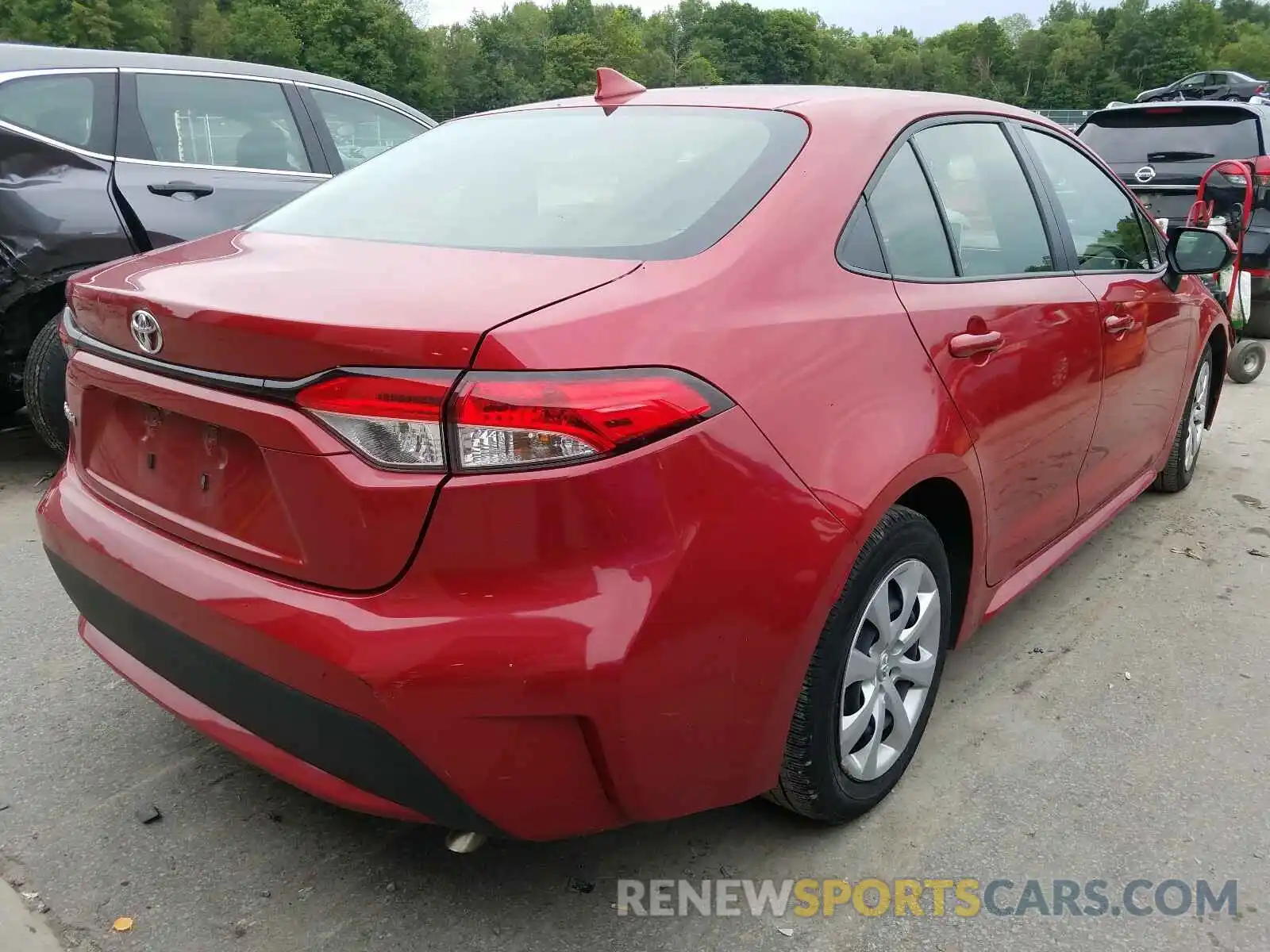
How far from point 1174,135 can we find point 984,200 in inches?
236

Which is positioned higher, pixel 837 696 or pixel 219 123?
pixel 219 123

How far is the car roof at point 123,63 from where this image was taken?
4.39m

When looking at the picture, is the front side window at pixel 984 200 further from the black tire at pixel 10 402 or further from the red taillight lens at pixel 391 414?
the black tire at pixel 10 402

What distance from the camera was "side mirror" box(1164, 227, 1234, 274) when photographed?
371cm

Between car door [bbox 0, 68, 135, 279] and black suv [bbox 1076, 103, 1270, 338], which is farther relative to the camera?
black suv [bbox 1076, 103, 1270, 338]

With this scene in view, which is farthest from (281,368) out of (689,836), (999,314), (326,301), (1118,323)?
(1118,323)

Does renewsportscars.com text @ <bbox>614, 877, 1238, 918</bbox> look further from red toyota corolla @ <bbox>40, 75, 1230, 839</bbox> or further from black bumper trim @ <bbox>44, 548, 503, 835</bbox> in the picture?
black bumper trim @ <bbox>44, 548, 503, 835</bbox>

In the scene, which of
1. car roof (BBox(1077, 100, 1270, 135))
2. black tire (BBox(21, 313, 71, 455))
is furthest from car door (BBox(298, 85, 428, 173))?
car roof (BBox(1077, 100, 1270, 135))

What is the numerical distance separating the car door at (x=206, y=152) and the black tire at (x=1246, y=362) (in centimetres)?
574

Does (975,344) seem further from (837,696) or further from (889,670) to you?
(837,696)

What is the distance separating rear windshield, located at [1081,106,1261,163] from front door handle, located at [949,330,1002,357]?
19.0 feet

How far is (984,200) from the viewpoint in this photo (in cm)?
279

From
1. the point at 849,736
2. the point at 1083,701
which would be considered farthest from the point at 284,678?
the point at 1083,701

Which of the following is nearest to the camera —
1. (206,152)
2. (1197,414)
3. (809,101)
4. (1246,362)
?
(809,101)
